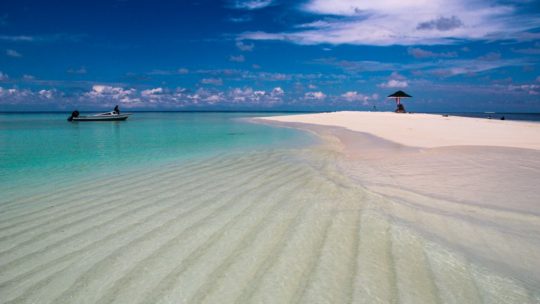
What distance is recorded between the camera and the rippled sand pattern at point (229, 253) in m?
2.62

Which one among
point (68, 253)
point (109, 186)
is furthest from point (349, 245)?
point (109, 186)

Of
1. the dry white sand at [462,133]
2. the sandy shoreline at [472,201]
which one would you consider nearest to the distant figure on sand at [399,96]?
the dry white sand at [462,133]

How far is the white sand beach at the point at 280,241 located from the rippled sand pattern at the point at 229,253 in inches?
0.6

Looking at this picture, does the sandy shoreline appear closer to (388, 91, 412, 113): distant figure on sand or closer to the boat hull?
(388, 91, 412, 113): distant figure on sand

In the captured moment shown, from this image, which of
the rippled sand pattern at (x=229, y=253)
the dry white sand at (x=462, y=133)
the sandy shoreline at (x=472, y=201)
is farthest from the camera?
the dry white sand at (x=462, y=133)

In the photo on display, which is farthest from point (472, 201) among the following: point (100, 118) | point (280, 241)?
point (100, 118)

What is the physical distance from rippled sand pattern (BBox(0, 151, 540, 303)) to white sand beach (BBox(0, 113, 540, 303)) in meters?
0.02

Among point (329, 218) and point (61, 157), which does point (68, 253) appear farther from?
point (61, 157)

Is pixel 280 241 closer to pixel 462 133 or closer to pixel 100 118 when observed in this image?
pixel 462 133

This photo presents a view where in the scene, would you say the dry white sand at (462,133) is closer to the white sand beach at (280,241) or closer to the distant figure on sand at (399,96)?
the white sand beach at (280,241)

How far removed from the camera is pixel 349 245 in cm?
349

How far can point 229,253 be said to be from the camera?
3385mm

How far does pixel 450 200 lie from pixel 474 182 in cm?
150

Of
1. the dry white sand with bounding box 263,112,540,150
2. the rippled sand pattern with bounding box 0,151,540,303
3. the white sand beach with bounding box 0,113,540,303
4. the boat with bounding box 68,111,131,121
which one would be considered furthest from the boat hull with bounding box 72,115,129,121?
the rippled sand pattern with bounding box 0,151,540,303
